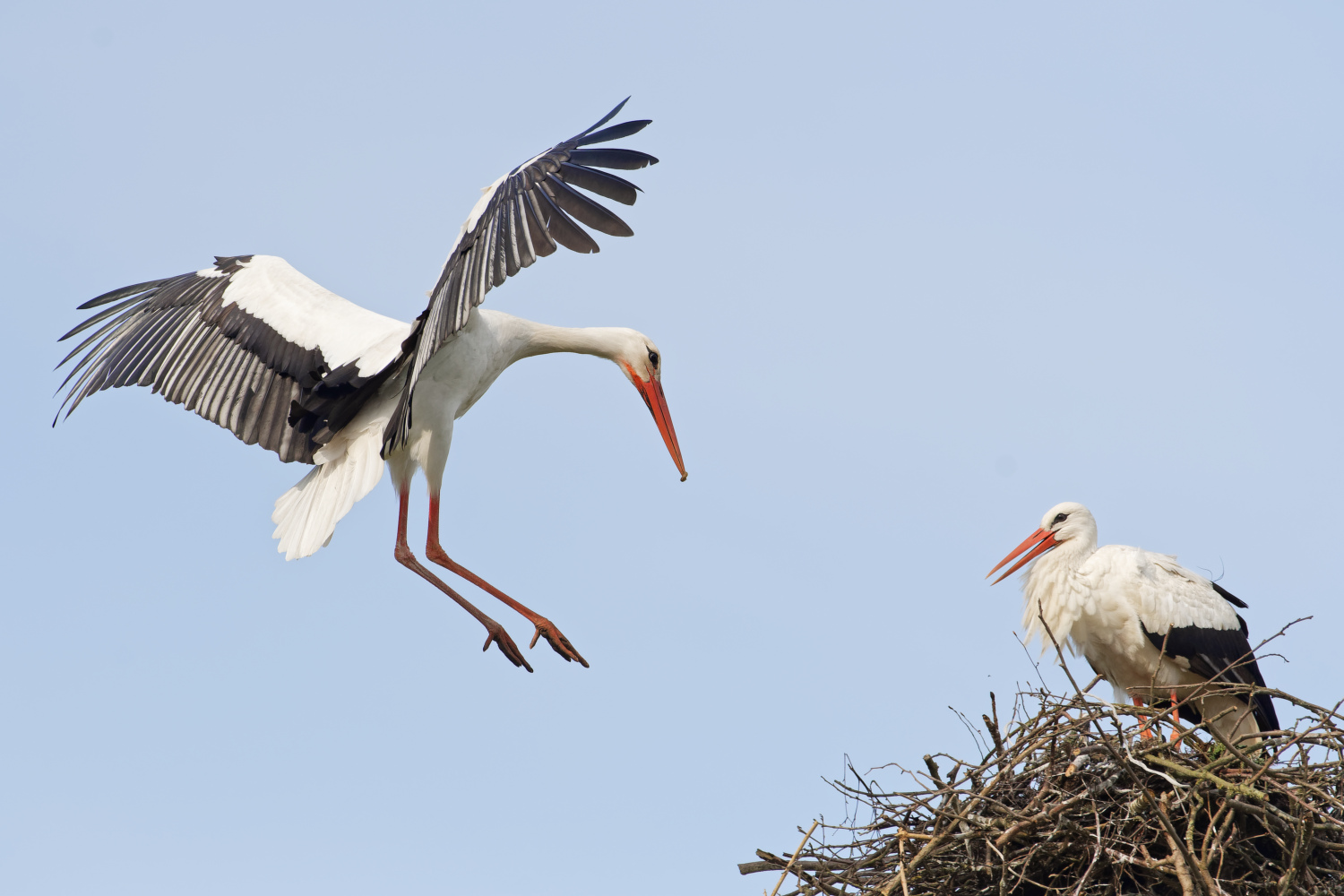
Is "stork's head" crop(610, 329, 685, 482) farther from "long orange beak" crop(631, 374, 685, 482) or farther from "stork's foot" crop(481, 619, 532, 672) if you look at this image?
"stork's foot" crop(481, 619, 532, 672)

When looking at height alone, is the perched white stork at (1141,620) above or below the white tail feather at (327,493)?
below

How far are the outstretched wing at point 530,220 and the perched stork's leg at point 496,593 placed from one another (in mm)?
1240

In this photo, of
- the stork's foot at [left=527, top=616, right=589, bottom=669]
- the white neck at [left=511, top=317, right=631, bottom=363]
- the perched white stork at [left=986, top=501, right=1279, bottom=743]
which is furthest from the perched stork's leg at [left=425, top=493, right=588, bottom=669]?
the perched white stork at [left=986, top=501, right=1279, bottom=743]

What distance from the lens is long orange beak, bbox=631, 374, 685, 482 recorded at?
738 cm

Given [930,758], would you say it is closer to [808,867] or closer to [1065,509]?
[808,867]

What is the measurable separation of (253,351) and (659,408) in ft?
6.40

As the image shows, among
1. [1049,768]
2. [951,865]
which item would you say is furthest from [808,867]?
[1049,768]

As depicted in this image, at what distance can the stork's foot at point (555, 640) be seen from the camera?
6199 mm

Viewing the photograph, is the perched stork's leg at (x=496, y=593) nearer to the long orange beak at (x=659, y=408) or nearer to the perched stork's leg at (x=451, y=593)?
the perched stork's leg at (x=451, y=593)

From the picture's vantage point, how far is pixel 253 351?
6887 mm

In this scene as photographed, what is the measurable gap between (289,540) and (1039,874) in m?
3.29

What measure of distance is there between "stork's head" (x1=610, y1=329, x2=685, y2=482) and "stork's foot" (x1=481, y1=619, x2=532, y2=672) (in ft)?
4.80

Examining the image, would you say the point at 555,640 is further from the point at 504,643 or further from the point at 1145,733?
the point at 1145,733

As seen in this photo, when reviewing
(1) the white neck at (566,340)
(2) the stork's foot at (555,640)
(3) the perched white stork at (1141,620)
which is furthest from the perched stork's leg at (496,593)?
(3) the perched white stork at (1141,620)
